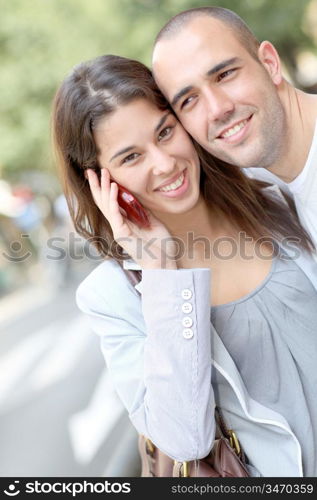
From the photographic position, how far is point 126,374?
1.67 metres

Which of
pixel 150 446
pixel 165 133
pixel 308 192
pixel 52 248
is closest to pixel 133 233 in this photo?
pixel 165 133

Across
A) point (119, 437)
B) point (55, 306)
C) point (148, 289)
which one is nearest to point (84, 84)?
point (148, 289)

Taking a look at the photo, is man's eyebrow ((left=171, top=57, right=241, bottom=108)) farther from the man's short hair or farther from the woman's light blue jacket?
the woman's light blue jacket

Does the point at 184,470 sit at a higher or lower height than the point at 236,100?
lower

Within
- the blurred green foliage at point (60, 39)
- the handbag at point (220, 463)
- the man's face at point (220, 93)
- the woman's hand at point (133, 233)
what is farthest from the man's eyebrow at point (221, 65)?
the blurred green foliage at point (60, 39)

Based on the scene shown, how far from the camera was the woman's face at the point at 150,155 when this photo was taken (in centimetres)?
168

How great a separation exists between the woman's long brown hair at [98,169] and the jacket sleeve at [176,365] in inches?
9.3

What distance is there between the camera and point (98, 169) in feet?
5.97

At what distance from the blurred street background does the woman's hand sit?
0.35m

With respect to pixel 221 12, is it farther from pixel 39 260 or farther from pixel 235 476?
pixel 39 260

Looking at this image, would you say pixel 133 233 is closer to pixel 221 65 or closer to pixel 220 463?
pixel 221 65

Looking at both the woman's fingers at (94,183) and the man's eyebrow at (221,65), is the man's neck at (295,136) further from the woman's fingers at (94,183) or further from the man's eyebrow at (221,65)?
the woman's fingers at (94,183)

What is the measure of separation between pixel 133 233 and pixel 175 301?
27cm
